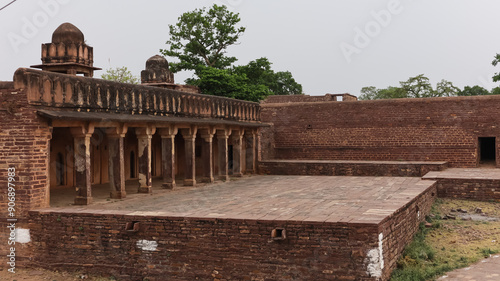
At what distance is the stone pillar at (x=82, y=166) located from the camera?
1102 cm

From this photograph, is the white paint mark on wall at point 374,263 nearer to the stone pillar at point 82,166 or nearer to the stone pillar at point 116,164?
the stone pillar at point 82,166

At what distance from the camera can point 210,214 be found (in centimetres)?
909

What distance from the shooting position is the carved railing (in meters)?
10.2

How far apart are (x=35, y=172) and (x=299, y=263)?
17.2 feet

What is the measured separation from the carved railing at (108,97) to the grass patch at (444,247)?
22.6ft

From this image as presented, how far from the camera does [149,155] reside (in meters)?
13.3

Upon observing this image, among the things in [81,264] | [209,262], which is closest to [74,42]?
[81,264]

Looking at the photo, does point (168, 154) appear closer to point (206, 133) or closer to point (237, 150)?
point (206, 133)

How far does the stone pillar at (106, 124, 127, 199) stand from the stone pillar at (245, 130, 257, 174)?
8041 millimetres

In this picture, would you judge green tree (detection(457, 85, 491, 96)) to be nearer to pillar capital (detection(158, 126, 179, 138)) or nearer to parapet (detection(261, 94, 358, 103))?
parapet (detection(261, 94, 358, 103))

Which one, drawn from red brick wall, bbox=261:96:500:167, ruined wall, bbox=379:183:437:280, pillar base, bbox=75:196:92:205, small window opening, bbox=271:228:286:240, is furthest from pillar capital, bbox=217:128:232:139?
small window opening, bbox=271:228:286:240

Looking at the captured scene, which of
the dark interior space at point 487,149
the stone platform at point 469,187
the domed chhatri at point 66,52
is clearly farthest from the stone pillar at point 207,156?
the dark interior space at point 487,149

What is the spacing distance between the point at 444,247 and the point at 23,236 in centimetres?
777

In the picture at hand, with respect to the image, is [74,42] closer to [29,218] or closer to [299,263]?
[29,218]
